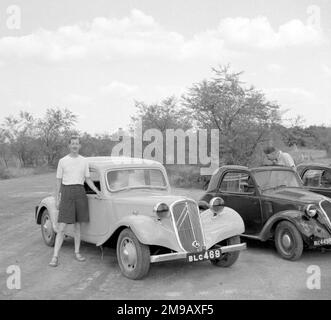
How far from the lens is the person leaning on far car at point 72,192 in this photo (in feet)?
24.1

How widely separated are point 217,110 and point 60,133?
29458mm

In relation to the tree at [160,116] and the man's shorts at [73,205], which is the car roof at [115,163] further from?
the tree at [160,116]

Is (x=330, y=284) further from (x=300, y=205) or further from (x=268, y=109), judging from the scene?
(x=268, y=109)

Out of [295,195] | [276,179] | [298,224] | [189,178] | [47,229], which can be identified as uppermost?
Answer: [276,179]

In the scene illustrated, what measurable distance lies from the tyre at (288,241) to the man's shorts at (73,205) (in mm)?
3061

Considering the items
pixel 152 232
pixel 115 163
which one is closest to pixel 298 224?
pixel 152 232

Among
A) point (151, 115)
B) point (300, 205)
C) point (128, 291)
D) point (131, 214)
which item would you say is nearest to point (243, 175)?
point (300, 205)

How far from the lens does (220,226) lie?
281 inches

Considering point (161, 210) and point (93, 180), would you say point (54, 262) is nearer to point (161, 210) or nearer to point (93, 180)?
point (93, 180)

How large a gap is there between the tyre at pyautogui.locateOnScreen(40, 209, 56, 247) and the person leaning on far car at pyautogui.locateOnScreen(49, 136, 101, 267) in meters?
1.18

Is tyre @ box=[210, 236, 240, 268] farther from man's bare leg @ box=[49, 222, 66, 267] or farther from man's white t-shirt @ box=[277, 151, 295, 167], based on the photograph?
man's white t-shirt @ box=[277, 151, 295, 167]

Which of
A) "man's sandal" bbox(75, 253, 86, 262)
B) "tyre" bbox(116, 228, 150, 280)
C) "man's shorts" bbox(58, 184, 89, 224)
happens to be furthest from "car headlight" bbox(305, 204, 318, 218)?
"man's sandal" bbox(75, 253, 86, 262)

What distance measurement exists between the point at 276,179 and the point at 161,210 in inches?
122

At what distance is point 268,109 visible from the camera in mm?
20297
